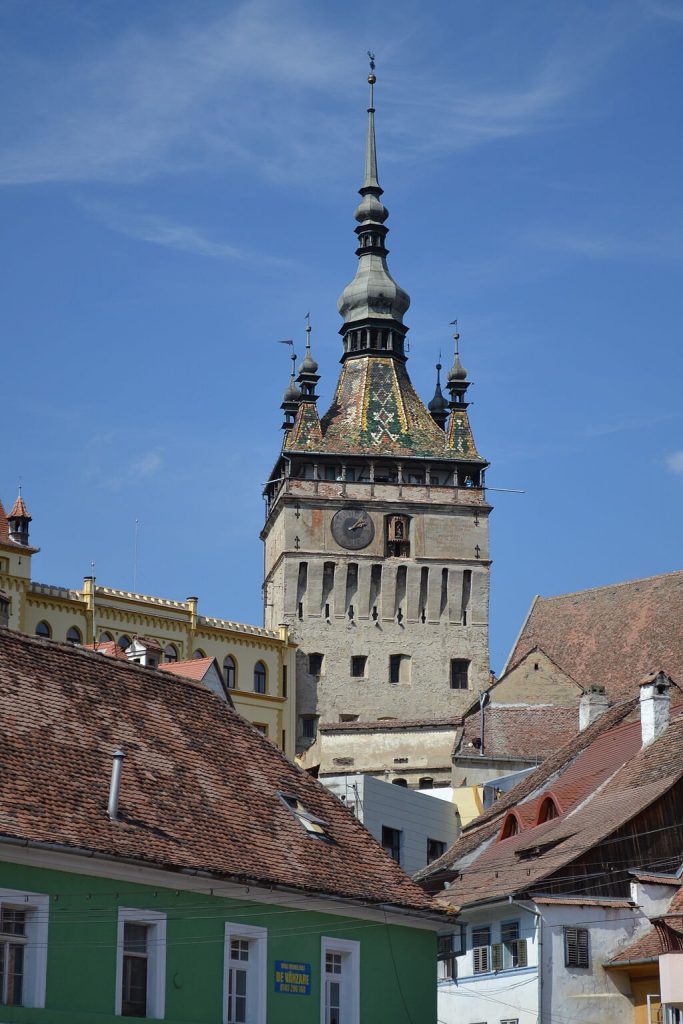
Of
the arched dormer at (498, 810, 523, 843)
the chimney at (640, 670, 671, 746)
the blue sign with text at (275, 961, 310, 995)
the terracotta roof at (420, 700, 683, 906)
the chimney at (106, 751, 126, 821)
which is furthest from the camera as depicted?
the arched dormer at (498, 810, 523, 843)

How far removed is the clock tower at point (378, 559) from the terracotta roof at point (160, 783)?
2093 inches

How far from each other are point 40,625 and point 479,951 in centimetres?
3788

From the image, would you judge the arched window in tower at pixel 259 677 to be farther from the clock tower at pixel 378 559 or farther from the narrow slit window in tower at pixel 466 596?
the narrow slit window in tower at pixel 466 596

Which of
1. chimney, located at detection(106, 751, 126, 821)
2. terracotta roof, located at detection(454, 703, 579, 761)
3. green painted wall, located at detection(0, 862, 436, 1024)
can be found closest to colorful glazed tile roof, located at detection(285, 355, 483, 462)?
terracotta roof, located at detection(454, 703, 579, 761)

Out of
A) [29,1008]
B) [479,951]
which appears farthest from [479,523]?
[29,1008]

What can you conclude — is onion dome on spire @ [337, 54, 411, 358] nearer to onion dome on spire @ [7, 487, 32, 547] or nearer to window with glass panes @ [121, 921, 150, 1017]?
onion dome on spire @ [7, 487, 32, 547]

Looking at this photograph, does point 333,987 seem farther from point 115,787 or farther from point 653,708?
point 653,708

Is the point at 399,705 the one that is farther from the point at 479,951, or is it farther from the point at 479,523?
the point at 479,951

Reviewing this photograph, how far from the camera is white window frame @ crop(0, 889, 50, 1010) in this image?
24.6 meters

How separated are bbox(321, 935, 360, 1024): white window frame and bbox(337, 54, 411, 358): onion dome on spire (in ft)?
229

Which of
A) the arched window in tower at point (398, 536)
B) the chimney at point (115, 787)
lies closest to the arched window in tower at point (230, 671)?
the arched window in tower at point (398, 536)

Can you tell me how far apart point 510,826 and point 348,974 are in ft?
59.0

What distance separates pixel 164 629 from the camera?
261 ft

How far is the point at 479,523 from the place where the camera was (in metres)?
91.2
